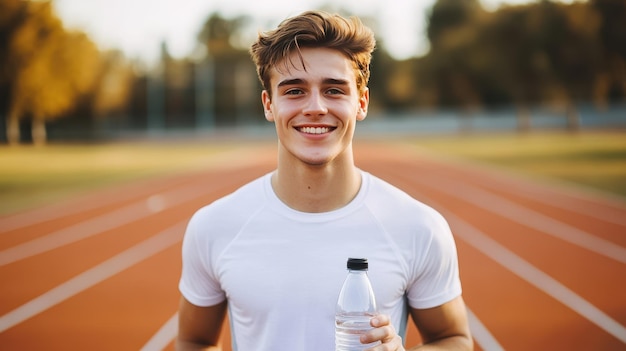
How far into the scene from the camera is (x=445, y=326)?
7.50 ft

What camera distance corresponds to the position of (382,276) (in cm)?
216

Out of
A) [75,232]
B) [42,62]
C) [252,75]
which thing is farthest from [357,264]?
[252,75]

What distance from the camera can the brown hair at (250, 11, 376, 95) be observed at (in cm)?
212

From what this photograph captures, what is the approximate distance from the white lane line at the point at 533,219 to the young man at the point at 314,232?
7.80 m

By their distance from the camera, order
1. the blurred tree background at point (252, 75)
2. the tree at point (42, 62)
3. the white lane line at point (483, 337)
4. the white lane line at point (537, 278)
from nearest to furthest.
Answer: the white lane line at point (483, 337)
the white lane line at point (537, 278)
the blurred tree background at point (252, 75)
the tree at point (42, 62)

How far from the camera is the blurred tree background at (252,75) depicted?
3009cm

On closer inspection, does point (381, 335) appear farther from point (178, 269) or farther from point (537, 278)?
point (178, 269)

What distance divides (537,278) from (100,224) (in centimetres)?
807

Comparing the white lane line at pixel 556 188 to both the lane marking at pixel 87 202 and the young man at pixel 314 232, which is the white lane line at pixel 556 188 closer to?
the lane marking at pixel 87 202

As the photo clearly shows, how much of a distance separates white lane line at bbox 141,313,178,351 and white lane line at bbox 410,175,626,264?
6.08 metres

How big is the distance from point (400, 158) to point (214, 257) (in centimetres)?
2766

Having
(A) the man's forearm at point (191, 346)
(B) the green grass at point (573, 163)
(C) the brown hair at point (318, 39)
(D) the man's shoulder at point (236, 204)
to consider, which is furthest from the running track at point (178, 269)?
(C) the brown hair at point (318, 39)

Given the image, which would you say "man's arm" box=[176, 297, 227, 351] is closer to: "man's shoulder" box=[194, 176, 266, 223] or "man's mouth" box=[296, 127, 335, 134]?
"man's shoulder" box=[194, 176, 266, 223]

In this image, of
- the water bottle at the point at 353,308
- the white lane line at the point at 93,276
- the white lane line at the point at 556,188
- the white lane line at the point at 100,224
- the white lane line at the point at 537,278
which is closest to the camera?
the water bottle at the point at 353,308
